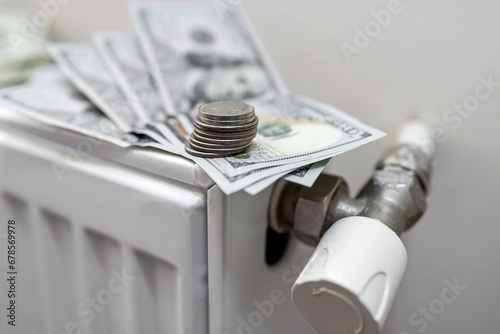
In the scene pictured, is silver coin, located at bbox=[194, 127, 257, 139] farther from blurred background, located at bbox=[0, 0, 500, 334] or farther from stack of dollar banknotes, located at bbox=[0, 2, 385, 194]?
blurred background, located at bbox=[0, 0, 500, 334]

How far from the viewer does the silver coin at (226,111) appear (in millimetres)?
305

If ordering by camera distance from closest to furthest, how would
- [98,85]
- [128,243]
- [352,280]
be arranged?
1. [352,280]
2. [128,243]
3. [98,85]

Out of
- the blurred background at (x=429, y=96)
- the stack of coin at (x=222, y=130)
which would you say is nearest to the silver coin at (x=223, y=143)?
the stack of coin at (x=222, y=130)

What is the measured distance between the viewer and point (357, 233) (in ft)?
0.93

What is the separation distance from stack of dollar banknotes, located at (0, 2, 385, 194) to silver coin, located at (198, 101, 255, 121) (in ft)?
0.11

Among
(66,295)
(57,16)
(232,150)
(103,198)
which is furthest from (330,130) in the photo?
(57,16)

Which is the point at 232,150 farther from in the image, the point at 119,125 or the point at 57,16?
the point at 57,16

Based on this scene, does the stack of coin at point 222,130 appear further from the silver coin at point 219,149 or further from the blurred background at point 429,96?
the blurred background at point 429,96

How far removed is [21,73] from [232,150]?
0.39m

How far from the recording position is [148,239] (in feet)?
1.14

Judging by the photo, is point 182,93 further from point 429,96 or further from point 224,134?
point 429,96

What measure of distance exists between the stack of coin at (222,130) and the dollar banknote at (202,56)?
0.13 meters

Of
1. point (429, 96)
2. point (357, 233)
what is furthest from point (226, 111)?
point (429, 96)

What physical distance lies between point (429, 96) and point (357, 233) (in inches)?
10.0
